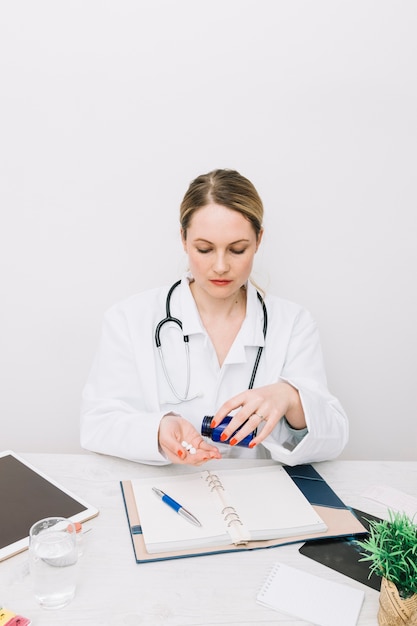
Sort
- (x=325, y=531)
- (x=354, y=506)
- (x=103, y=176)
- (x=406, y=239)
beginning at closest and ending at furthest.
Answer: (x=325, y=531), (x=354, y=506), (x=103, y=176), (x=406, y=239)

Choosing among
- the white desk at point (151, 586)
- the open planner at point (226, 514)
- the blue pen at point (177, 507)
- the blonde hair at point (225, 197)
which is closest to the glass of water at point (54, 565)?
the white desk at point (151, 586)

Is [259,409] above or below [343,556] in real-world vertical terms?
above

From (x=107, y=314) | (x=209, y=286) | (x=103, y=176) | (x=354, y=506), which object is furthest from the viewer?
(x=103, y=176)

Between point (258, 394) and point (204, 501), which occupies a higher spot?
point (258, 394)

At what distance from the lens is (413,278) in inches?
78.0

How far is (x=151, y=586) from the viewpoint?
0.91 m

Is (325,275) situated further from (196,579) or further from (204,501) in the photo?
(196,579)

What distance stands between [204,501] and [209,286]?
594 millimetres

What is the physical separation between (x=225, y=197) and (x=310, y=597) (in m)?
0.97

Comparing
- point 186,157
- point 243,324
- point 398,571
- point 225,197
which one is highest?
point 186,157

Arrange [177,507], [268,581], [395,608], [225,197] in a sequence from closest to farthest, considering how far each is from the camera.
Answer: [395,608] → [268,581] → [177,507] → [225,197]

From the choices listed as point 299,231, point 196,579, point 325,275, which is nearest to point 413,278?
point 325,275

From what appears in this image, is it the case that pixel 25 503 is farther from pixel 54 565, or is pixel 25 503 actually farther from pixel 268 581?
pixel 268 581

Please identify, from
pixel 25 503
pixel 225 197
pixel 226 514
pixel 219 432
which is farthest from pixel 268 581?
pixel 225 197
